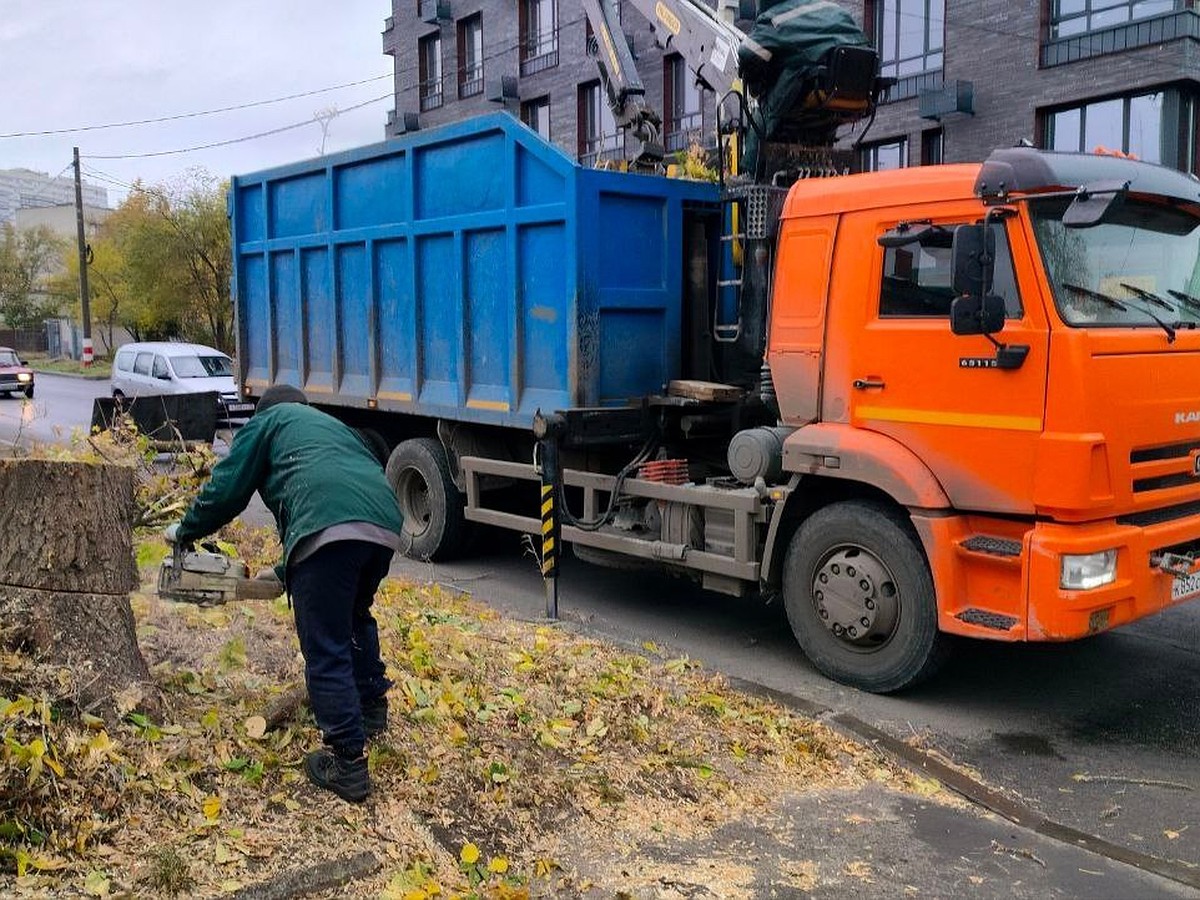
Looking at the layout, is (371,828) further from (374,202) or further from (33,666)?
(374,202)

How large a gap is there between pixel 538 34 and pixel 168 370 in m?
16.6

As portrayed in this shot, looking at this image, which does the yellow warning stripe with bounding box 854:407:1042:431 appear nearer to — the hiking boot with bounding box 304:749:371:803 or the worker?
the worker

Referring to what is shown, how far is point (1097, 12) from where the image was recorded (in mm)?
18828

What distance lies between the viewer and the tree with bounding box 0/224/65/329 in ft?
196

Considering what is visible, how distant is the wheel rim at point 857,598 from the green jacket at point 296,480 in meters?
2.64

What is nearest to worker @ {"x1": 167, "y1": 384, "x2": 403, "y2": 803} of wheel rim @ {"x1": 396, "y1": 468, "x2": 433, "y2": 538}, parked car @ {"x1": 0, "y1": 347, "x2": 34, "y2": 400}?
wheel rim @ {"x1": 396, "y1": 468, "x2": 433, "y2": 538}

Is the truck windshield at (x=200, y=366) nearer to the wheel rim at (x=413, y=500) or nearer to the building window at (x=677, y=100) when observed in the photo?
the wheel rim at (x=413, y=500)

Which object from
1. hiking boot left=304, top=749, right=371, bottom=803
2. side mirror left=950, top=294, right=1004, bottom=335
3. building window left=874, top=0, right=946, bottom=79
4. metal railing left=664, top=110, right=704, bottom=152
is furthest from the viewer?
metal railing left=664, top=110, right=704, bottom=152

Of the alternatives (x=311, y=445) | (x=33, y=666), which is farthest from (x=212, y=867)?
(x=311, y=445)

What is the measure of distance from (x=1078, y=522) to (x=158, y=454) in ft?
22.3

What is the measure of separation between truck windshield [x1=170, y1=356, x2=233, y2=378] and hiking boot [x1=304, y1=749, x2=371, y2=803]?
1631cm

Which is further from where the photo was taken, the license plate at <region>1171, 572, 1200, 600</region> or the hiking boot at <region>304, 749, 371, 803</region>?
the license plate at <region>1171, 572, 1200, 600</region>

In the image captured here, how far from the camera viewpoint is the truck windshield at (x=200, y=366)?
62.8 ft

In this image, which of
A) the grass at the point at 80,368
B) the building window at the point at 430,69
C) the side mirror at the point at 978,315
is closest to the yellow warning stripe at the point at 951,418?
the side mirror at the point at 978,315
